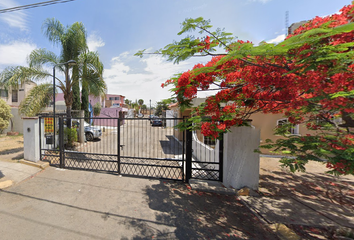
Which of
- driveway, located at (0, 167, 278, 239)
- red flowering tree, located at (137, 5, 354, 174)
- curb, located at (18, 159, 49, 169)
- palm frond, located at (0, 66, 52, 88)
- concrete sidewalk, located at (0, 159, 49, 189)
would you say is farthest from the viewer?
→ palm frond, located at (0, 66, 52, 88)

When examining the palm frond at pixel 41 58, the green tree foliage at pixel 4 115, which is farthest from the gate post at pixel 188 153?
the green tree foliage at pixel 4 115

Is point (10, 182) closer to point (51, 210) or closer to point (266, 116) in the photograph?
point (51, 210)

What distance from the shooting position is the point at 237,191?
424cm

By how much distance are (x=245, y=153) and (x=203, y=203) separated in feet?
5.93

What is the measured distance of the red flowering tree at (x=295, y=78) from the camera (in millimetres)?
2156

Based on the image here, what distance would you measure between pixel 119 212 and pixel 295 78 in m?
4.57

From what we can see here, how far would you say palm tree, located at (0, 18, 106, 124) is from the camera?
23.9 feet

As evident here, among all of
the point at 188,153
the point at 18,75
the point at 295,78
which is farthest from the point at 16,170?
the point at 295,78

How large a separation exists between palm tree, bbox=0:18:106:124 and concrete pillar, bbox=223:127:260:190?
7411 mm

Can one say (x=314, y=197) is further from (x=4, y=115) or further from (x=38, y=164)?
(x=4, y=115)

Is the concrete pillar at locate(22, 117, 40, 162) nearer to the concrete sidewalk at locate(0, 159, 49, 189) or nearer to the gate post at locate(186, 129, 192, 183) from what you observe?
the concrete sidewalk at locate(0, 159, 49, 189)

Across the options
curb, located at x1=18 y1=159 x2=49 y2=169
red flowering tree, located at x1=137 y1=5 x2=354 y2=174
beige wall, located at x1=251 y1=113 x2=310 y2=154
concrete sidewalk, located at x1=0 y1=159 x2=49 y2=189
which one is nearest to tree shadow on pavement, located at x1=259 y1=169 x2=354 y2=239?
red flowering tree, located at x1=137 y1=5 x2=354 y2=174

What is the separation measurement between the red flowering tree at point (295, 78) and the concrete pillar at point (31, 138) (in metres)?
5.63

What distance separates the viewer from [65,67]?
7992mm
